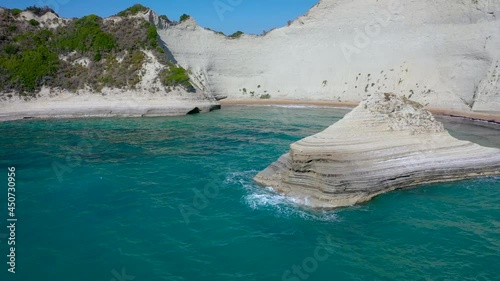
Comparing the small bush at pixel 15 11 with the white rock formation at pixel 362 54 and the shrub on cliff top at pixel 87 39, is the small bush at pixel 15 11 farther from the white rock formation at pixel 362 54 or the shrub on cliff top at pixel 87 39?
the white rock formation at pixel 362 54

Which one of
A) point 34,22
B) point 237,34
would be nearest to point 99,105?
point 34,22

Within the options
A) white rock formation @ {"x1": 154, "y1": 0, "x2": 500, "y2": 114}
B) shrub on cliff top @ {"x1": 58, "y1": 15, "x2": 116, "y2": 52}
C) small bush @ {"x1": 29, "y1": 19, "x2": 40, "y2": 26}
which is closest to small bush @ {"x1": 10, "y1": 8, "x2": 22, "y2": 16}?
small bush @ {"x1": 29, "y1": 19, "x2": 40, "y2": 26}

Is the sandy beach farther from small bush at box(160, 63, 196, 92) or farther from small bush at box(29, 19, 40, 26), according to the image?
small bush at box(29, 19, 40, 26)

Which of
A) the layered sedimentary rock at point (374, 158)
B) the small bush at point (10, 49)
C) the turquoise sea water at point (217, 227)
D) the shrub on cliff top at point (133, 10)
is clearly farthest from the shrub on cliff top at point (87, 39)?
the layered sedimentary rock at point (374, 158)

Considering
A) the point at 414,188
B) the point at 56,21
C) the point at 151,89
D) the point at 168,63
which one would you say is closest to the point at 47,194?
the point at 414,188

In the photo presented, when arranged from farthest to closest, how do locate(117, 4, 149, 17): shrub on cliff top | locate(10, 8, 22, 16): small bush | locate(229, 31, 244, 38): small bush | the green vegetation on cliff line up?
1. locate(229, 31, 244, 38): small bush
2. locate(117, 4, 149, 17): shrub on cliff top
3. locate(10, 8, 22, 16): small bush
4. the green vegetation on cliff
